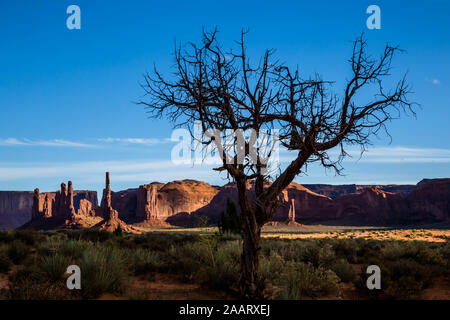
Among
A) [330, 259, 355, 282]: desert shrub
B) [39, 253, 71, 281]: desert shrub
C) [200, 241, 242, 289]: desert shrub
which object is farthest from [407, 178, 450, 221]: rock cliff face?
[39, 253, 71, 281]: desert shrub

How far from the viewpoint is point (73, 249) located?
39.2 ft

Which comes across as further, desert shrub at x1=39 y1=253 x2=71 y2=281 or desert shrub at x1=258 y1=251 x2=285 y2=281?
desert shrub at x1=258 y1=251 x2=285 y2=281

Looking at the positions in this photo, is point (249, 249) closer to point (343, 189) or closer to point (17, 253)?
point (17, 253)

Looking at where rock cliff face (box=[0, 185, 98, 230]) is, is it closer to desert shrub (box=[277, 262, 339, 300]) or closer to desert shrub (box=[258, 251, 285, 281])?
desert shrub (box=[258, 251, 285, 281])

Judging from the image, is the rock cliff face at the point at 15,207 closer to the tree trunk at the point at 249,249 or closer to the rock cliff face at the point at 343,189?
the rock cliff face at the point at 343,189

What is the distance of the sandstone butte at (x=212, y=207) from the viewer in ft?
320

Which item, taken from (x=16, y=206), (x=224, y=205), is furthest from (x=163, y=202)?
(x=16, y=206)

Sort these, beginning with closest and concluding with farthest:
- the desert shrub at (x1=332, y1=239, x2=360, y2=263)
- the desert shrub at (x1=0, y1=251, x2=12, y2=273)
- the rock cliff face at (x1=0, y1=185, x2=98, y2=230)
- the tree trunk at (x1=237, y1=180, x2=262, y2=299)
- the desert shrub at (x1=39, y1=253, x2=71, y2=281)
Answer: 1. the tree trunk at (x1=237, y1=180, x2=262, y2=299)
2. the desert shrub at (x1=39, y1=253, x2=71, y2=281)
3. the desert shrub at (x1=0, y1=251, x2=12, y2=273)
4. the desert shrub at (x1=332, y1=239, x2=360, y2=263)
5. the rock cliff face at (x1=0, y1=185, x2=98, y2=230)

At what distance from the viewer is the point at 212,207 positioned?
121 meters

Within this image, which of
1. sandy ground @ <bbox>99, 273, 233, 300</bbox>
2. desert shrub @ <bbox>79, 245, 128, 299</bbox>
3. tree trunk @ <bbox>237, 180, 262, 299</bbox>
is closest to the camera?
tree trunk @ <bbox>237, 180, 262, 299</bbox>

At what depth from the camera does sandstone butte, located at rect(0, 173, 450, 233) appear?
320 ft

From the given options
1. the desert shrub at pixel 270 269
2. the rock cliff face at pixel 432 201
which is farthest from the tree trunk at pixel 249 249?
the rock cliff face at pixel 432 201
